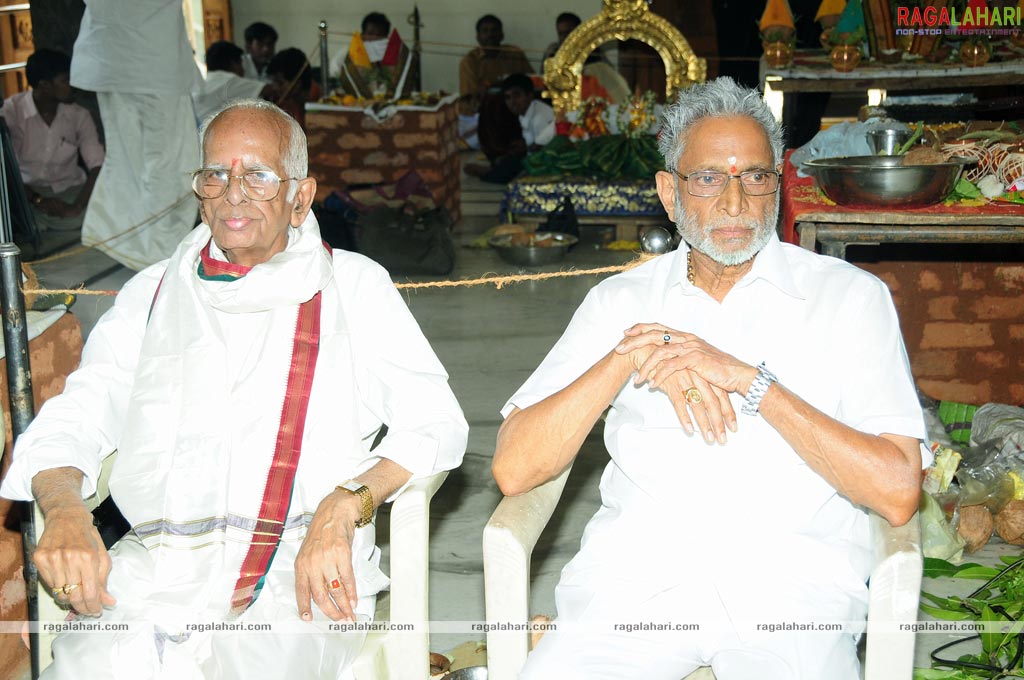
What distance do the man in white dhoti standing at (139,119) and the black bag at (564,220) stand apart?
268 centimetres

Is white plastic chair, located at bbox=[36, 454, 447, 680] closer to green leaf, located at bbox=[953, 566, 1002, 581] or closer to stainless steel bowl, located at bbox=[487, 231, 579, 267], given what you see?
green leaf, located at bbox=[953, 566, 1002, 581]

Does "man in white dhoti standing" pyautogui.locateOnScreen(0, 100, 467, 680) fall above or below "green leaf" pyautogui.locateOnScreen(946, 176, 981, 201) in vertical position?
below

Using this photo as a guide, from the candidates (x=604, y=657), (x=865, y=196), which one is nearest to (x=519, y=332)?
(x=865, y=196)

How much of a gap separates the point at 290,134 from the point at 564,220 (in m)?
5.77

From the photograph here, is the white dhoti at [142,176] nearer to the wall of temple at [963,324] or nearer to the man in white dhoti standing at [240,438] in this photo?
the wall of temple at [963,324]

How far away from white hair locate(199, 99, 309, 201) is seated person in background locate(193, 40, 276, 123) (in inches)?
265

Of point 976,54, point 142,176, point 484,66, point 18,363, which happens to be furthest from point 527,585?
point 484,66

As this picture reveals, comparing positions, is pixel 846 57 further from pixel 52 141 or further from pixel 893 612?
pixel 52 141

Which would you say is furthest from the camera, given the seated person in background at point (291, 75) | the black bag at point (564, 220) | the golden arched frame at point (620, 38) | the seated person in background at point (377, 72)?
the seated person in background at point (291, 75)

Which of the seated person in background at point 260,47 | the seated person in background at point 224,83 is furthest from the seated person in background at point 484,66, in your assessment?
the seated person in background at point 224,83

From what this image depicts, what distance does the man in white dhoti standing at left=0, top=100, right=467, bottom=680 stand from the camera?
200 centimetres

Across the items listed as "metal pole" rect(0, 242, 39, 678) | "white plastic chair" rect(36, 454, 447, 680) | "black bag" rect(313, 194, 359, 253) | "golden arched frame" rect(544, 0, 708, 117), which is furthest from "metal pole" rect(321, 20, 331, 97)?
"white plastic chair" rect(36, 454, 447, 680)

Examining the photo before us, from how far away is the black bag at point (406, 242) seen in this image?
23.5 feet

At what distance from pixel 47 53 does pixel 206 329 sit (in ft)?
23.8
